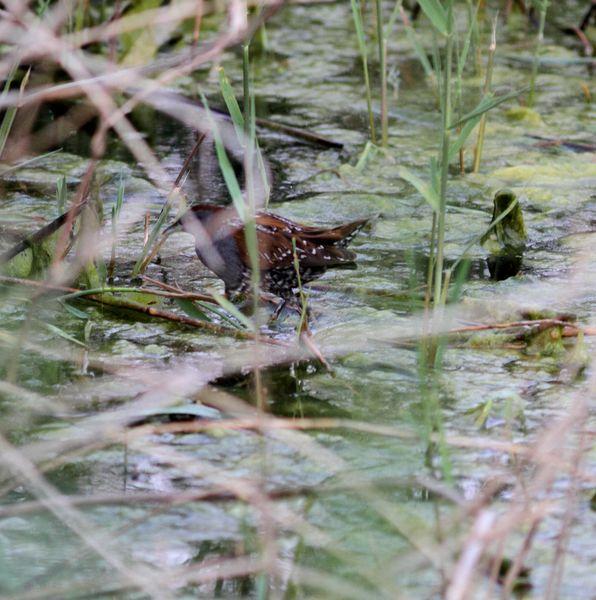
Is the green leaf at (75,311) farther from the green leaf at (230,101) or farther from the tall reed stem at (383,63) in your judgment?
the tall reed stem at (383,63)

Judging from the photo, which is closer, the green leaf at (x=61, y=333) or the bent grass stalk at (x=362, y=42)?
the green leaf at (x=61, y=333)

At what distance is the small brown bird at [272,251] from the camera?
12.4 ft

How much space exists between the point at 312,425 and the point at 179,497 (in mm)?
461

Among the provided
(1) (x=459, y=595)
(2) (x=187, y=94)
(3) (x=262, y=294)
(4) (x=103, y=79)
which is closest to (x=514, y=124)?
(2) (x=187, y=94)

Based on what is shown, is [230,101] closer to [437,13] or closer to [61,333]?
[437,13]

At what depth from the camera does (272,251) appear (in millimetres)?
3822

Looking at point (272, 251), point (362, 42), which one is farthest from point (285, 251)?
point (362, 42)

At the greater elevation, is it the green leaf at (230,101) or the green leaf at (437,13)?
the green leaf at (437,13)

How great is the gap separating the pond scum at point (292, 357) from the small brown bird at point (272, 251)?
0.11ft

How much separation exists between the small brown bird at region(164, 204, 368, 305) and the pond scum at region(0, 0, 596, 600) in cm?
3

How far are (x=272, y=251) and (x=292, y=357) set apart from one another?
0.62 meters

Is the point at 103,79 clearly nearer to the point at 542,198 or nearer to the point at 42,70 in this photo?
the point at 542,198

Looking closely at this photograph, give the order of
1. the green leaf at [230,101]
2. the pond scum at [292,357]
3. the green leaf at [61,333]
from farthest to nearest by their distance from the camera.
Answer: the green leaf at [61,333], the green leaf at [230,101], the pond scum at [292,357]

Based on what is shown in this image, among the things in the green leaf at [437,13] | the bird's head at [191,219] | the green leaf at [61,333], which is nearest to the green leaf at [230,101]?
the green leaf at [437,13]
